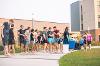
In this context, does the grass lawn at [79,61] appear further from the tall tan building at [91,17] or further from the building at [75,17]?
the building at [75,17]

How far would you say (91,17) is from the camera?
265ft

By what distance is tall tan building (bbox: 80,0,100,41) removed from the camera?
7911cm

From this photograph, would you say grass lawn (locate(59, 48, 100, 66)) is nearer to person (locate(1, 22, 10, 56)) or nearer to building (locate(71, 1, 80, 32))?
person (locate(1, 22, 10, 56))

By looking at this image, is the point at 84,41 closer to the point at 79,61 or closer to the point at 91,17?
the point at 79,61

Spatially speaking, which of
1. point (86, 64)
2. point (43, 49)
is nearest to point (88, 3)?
point (43, 49)

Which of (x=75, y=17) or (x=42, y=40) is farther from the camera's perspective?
(x=75, y=17)

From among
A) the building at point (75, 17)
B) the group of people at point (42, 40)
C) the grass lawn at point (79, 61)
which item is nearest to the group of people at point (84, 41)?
the group of people at point (42, 40)

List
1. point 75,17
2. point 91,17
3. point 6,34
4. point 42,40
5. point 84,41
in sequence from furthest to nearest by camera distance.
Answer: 1. point 75,17
2. point 91,17
3. point 84,41
4. point 42,40
5. point 6,34

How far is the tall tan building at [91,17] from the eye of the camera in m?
79.1

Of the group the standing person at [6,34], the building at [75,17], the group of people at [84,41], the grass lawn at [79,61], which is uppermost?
the building at [75,17]

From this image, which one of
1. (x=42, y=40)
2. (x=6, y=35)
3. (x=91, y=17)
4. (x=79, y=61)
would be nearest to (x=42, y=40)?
(x=42, y=40)

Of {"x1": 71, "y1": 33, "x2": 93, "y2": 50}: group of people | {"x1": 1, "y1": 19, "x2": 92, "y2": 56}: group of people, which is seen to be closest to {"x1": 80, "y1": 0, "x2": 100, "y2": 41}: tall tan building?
{"x1": 71, "y1": 33, "x2": 93, "y2": 50}: group of people

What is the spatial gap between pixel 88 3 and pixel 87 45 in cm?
5538

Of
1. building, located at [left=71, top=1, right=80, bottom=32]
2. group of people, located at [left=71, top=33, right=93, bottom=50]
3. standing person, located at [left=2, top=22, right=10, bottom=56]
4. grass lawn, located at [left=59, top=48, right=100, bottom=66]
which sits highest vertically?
building, located at [left=71, top=1, right=80, bottom=32]
